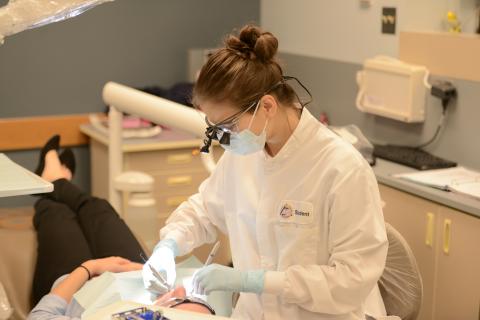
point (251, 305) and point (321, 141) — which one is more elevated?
point (321, 141)

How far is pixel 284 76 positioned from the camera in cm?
175

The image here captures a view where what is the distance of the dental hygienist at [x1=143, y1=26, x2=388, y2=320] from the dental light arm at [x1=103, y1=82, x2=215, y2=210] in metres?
0.41

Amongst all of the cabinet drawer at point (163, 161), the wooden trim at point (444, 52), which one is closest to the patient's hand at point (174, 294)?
the wooden trim at point (444, 52)

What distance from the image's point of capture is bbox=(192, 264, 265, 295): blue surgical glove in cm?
167

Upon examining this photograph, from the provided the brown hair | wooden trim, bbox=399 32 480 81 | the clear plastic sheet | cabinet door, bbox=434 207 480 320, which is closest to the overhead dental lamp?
the brown hair

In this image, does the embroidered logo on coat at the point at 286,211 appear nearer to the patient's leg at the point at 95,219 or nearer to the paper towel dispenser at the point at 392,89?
the patient's leg at the point at 95,219

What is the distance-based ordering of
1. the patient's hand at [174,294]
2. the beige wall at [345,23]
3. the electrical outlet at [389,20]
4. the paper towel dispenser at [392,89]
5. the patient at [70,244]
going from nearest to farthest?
1. the patient's hand at [174,294]
2. the patient at [70,244]
3. the paper towel dispenser at [392,89]
4. the beige wall at [345,23]
5. the electrical outlet at [389,20]

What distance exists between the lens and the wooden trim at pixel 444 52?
297 centimetres

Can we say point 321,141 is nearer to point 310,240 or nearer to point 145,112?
point 310,240

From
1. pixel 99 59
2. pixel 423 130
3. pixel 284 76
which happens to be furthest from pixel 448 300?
pixel 99 59

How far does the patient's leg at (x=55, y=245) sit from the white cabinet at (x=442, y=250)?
46.2 inches

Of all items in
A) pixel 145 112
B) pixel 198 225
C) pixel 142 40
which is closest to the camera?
pixel 198 225

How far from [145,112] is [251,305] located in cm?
85

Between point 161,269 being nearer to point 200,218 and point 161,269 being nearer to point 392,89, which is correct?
point 200,218
